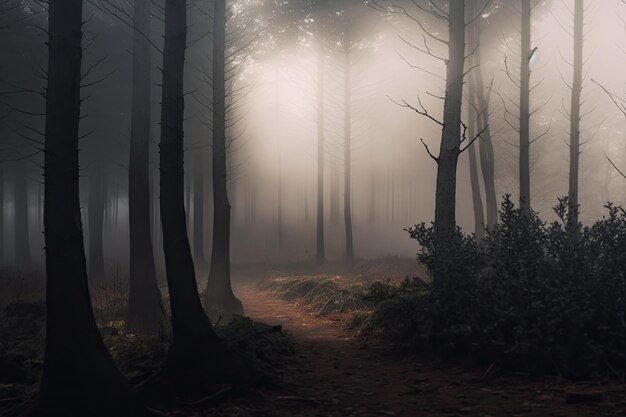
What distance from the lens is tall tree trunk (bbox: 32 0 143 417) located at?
440cm

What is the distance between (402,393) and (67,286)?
3.34 m

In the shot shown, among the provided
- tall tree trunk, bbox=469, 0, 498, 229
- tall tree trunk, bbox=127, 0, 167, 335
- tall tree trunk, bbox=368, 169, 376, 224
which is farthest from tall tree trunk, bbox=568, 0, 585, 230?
tall tree trunk, bbox=368, 169, 376, 224

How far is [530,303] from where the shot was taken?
567 cm

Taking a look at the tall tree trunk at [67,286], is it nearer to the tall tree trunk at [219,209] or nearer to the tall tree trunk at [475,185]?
the tall tree trunk at [219,209]

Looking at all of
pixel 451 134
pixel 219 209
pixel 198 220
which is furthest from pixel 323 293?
pixel 198 220

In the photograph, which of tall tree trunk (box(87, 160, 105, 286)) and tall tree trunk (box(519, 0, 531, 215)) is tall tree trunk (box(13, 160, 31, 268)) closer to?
tall tree trunk (box(87, 160, 105, 286))

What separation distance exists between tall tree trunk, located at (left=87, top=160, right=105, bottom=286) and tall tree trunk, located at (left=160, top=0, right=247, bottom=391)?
13.0 meters

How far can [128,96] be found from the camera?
971 inches

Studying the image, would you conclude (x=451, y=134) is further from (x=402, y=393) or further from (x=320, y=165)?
(x=320, y=165)

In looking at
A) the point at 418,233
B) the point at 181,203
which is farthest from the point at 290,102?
the point at 181,203

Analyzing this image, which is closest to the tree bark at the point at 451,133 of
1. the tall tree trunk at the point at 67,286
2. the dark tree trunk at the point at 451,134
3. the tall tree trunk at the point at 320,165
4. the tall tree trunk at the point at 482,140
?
the dark tree trunk at the point at 451,134

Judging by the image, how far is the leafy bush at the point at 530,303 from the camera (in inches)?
209

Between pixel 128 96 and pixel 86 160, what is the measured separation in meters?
4.87

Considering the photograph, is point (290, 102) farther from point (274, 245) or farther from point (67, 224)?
point (67, 224)
